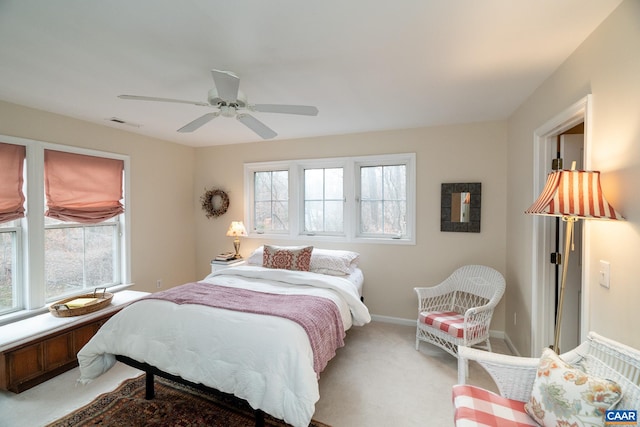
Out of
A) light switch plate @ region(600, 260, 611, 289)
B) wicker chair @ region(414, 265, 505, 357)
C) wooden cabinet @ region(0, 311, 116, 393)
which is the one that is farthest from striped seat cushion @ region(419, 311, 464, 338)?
wooden cabinet @ region(0, 311, 116, 393)

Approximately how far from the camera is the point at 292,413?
160 centimetres

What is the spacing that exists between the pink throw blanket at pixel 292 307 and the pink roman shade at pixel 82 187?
5.50 feet

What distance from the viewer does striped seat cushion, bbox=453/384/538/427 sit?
1350 mm

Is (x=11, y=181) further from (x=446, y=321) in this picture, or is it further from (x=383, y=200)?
(x=446, y=321)

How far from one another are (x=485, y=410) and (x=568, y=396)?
1.18ft

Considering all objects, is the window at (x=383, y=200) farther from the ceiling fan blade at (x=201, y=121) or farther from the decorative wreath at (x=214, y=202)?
the ceiling fan blade at (x=201, y=121)

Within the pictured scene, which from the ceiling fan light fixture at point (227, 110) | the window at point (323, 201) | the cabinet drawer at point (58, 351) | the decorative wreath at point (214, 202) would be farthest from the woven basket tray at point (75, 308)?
the window at point (323, 201)

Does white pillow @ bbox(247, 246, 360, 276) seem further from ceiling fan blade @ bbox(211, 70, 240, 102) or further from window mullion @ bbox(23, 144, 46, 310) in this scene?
window mullion @ bbox(23, 144, 46, 310)

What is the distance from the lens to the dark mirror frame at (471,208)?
131 inches

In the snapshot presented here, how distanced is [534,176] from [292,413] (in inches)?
98.5

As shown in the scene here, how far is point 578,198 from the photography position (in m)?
1.45

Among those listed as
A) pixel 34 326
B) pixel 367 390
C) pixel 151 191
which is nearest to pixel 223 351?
pixel 367 390

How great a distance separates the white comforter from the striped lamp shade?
64.0 inches

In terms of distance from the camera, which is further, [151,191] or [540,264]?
[151,191]
